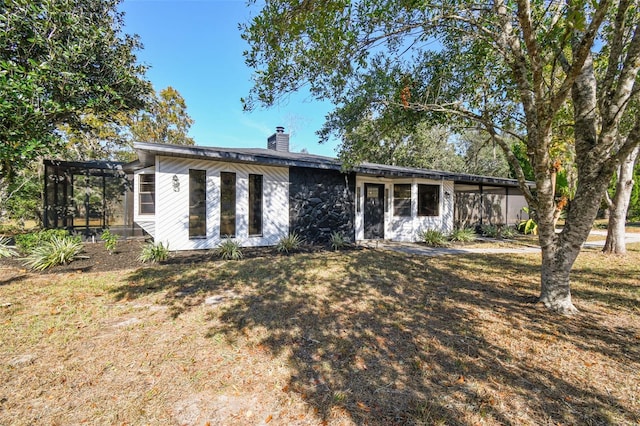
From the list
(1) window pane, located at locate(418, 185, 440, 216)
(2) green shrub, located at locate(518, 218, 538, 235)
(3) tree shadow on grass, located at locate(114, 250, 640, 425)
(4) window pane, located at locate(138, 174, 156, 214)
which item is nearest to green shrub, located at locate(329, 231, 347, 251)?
(3) tree shadow on grass, located at locate(114, 250, 640, 425)

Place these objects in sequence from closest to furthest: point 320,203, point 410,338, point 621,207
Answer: point 410,338 < point 621,207 < point 320,203

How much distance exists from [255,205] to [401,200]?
5.44 m

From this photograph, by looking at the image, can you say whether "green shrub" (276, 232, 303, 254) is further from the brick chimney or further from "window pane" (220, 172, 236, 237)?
the brick chimney

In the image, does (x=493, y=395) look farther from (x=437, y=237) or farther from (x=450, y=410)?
(x=437, y=237)

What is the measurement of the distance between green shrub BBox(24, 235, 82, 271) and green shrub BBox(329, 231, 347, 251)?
616 centimetres

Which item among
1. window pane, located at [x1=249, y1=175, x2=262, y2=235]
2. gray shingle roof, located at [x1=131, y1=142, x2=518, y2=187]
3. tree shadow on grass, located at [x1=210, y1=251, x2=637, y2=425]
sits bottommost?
tree shadow on grass, located at [x1=210, y1=251, x2=637, y2=425]

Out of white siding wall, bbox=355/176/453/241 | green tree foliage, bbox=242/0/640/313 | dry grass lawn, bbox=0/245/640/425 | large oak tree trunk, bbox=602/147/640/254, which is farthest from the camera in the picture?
white siding wall, bbox=355/176/453/241

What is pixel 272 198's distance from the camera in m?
8.55

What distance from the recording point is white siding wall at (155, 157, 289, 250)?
7.21 metres

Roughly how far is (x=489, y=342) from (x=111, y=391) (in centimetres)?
351

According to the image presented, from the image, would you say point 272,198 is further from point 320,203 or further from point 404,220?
point 404,220

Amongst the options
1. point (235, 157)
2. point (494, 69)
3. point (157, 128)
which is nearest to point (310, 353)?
point (235, 157)

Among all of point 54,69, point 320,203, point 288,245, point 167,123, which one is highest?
point 167,123

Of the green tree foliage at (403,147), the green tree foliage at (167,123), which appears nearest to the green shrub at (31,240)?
the green tree foliage at (403,147)
